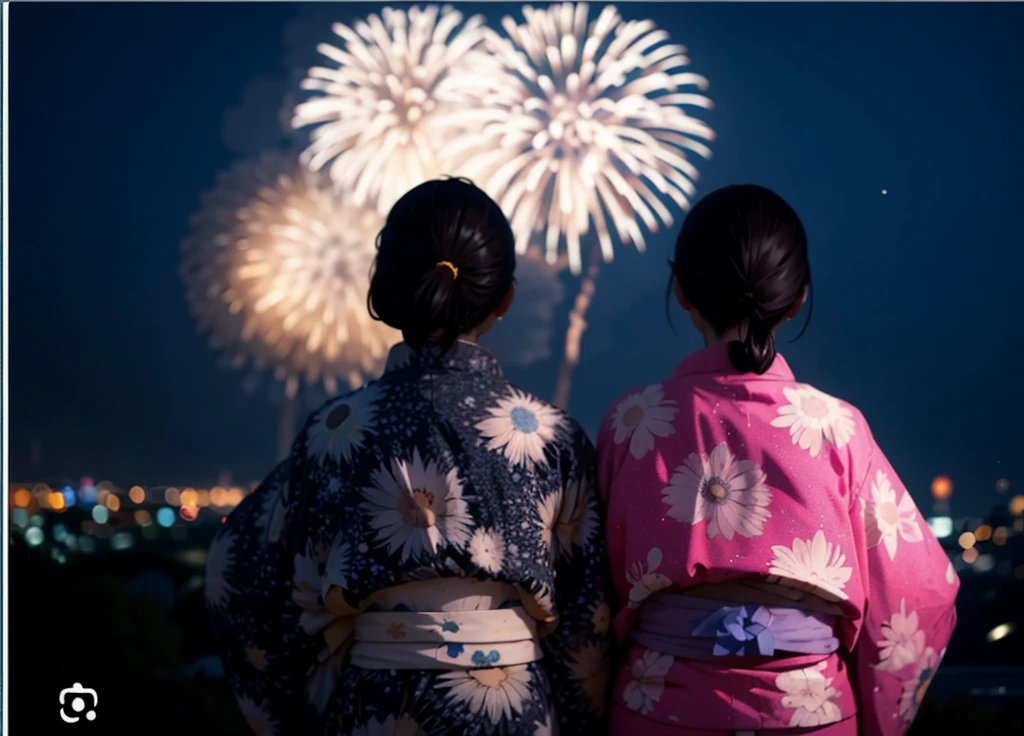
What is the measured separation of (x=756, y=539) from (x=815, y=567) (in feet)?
0.42

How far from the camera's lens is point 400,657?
2.00 m

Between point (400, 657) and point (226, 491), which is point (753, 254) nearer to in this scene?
point (400, 657)

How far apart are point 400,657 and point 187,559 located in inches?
192

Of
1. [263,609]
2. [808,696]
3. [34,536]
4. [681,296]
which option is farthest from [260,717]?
[34,536]

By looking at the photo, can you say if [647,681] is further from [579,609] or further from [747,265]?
[747,265]

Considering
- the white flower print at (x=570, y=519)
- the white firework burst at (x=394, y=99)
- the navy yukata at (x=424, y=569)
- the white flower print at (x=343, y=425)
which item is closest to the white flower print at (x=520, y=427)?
the navy yukata at (x=424, y=569)

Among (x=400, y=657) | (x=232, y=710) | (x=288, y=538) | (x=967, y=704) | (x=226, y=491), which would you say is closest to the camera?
(x=400, y=657)

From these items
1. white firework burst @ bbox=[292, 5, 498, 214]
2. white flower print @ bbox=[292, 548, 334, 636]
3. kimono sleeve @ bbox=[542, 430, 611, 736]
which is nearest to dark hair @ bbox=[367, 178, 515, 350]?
kimono sleeve @ bbox=[542, 430, 611, 736]

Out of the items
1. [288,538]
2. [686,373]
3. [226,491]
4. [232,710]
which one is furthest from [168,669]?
[686,373]

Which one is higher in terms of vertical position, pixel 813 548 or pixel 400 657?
pixel 813 548

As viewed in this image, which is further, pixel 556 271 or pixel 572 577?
pixel 556 271

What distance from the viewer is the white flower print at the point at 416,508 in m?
2.00

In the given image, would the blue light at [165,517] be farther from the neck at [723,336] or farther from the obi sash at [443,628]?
the neck at [723,336]

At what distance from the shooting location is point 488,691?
2006mm
